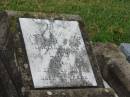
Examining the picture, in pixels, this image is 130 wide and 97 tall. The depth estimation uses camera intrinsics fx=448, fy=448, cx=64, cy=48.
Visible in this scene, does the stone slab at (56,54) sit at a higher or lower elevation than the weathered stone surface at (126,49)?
higher

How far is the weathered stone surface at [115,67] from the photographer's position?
17.6 ft

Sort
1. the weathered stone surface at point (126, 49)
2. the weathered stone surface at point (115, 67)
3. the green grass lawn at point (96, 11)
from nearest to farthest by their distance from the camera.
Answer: the weathered stone surface at point (115, 67), the weathered stone surface at point (126, 49), the green grass lawn at point (96, 11)

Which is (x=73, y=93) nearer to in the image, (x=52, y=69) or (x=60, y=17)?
(x=52, y=69)

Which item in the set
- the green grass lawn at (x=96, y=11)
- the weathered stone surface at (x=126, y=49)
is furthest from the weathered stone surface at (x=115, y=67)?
the green grass lawn at (x=96, y=11)

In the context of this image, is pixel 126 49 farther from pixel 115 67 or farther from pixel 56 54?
pixel 56 54

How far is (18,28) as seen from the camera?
4.54 m

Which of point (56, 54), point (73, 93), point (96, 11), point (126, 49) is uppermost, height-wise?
point (56, 54)

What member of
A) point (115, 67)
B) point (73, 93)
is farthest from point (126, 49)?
point (73, 93)

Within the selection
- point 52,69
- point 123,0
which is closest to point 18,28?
point 52,69

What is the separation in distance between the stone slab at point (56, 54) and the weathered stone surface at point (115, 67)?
0.82 m

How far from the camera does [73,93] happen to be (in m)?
4.36

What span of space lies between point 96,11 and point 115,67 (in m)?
2.64

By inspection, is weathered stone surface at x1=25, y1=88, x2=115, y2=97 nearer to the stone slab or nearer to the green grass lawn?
the stone slab

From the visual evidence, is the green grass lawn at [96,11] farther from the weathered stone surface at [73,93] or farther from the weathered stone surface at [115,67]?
the weathered stone surface at [73,93]
